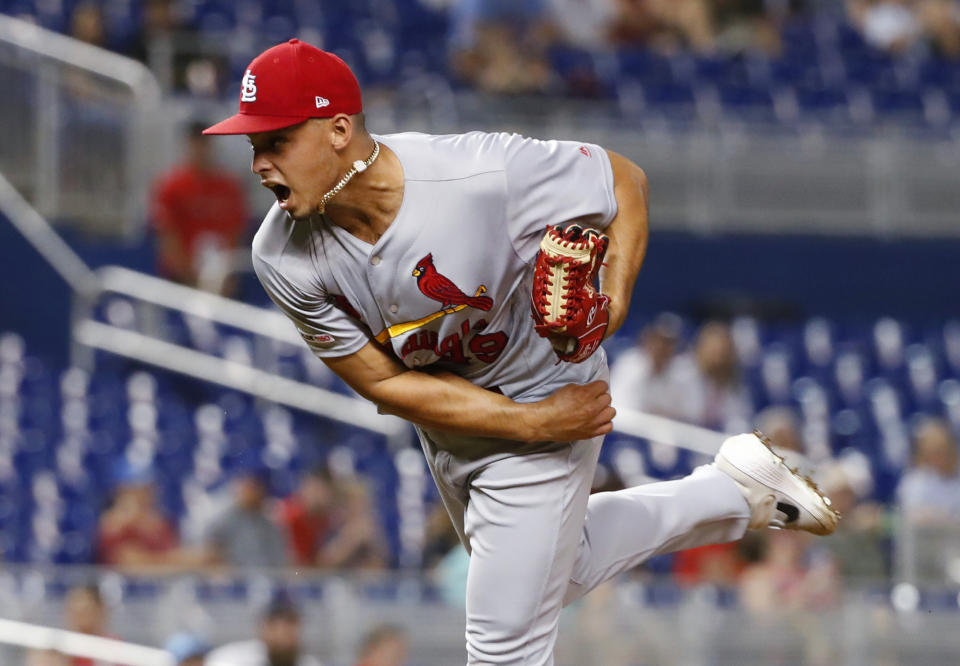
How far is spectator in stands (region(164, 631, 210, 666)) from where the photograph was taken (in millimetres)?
5785

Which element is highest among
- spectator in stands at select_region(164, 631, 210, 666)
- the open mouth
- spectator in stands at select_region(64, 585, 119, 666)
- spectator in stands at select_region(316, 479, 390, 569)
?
the open mouth

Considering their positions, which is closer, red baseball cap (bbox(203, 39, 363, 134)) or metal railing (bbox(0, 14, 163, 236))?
red baseball cap (bbox(203, 39, 363, 134))

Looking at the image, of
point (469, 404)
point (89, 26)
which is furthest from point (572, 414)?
point (89, 26)

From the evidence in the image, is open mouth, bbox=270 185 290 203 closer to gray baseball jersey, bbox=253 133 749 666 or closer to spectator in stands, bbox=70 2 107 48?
gray baseball jersey, bbox=253 133 749 666

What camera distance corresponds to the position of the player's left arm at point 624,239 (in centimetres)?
373

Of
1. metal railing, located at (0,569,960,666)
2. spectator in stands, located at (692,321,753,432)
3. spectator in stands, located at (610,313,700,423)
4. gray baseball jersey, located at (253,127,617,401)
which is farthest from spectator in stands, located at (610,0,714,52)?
gray baseball jersey, located at (253,127,617,401)

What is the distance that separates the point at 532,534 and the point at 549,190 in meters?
0.80

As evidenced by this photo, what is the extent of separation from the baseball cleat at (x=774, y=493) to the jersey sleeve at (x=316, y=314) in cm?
111

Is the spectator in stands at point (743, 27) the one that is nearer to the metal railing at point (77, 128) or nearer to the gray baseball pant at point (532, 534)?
the metal railing at point (77, 128)

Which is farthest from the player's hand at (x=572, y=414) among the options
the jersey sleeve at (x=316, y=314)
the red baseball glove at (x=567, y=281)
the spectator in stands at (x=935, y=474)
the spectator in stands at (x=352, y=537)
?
the spectator in stands at (x=935, y=474)

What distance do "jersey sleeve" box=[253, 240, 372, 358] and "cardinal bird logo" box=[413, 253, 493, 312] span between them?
0.74 ft

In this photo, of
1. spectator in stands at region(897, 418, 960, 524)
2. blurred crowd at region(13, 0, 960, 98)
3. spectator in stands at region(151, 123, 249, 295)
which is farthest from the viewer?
blurred crowd at region(13, 0, 960, 98)

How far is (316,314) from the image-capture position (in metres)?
3.61

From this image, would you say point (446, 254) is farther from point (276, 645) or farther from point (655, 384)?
point (655, 384)
